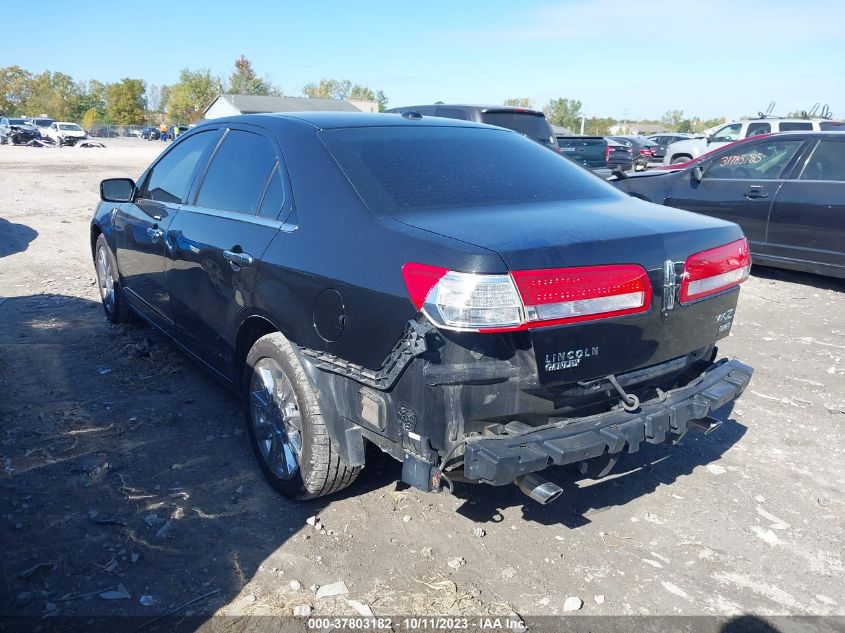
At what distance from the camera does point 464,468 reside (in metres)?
2.50

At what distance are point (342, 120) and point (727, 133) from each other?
19.1m

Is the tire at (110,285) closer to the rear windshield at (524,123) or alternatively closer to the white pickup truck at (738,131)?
the rear windshield at (524,123)

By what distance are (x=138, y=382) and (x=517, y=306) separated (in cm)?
328

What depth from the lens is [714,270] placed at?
119 inches

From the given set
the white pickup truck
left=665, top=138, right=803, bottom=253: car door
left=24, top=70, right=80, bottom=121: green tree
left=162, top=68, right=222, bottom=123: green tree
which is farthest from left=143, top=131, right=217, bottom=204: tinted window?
left=24, top=70, right=80, bottom=121: green tree

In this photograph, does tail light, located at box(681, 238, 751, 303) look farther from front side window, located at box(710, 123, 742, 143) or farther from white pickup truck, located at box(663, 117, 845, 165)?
front side window, located at box(710, 123, 742, 143)

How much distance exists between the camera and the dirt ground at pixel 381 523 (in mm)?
2691

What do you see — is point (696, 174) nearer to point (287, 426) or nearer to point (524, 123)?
point (524, 123)

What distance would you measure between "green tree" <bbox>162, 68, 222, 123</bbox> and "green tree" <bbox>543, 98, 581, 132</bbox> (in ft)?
146

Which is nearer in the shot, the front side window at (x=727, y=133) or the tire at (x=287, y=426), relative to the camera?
the tire at (x=287, y=426)

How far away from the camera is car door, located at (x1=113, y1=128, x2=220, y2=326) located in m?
4.29

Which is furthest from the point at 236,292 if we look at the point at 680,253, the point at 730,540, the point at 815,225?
the point at 815,225

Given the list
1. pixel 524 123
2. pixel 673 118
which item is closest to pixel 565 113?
pixel 673 118

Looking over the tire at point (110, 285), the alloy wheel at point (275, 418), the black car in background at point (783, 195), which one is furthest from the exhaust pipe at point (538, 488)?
the black car in background at point (783, 195)
